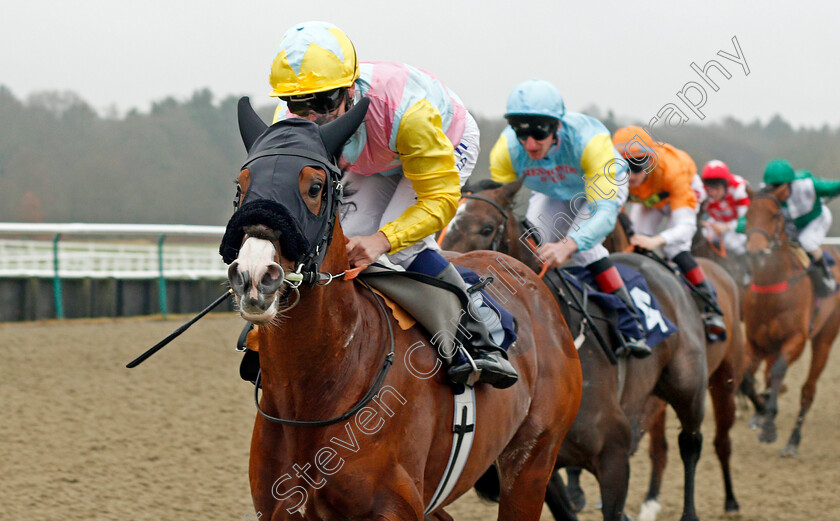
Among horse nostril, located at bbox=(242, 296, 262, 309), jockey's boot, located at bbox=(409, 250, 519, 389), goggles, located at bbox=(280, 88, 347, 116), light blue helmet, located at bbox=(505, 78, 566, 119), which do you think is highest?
goggles, located at bbox=(280, 88, 347, 116)

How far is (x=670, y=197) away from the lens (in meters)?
5.84

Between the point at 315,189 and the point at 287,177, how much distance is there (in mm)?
100

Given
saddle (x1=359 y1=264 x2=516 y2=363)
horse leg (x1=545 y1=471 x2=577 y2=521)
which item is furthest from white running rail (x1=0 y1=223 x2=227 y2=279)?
saddle (x1=359 y1=264 x2=516 y2=363)

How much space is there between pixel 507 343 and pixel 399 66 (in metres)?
0.97

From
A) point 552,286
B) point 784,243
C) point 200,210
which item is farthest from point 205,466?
point 200,210

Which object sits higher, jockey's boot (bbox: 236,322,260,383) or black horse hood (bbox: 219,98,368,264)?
black horse hood (bbox: 219,98,368,264)

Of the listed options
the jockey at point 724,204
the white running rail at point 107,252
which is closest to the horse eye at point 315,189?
the jockey at point 724,204

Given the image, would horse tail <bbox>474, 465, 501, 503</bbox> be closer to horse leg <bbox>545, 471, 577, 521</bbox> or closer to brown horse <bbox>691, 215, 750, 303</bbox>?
horse leg <bbox>545, 471, 577, 521</bbox>

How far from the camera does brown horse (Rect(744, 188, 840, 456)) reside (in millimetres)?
7766

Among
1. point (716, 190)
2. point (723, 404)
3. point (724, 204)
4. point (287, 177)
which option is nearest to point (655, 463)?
point (723, 404)

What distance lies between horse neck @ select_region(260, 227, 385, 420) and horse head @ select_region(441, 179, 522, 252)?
6.04 feet

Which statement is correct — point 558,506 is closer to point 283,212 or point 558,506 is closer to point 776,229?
point 283,212

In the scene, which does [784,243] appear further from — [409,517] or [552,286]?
[409,517]

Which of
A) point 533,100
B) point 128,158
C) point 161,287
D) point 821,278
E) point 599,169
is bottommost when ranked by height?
point 128,158
